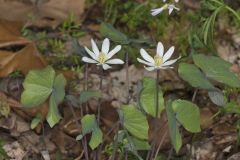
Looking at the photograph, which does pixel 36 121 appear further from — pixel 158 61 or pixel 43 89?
pixel 158 61

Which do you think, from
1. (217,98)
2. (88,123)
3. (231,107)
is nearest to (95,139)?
(88,123)

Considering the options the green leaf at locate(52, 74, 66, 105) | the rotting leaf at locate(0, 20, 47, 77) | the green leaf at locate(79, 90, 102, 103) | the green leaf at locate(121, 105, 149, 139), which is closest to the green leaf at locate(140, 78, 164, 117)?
the green leaf at locate(121, 105, 149, 139)

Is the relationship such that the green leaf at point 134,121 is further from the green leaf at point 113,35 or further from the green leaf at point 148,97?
the green leaf at point 113,35

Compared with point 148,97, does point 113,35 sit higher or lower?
Result: higher

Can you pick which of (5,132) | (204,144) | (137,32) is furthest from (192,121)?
(137,32)

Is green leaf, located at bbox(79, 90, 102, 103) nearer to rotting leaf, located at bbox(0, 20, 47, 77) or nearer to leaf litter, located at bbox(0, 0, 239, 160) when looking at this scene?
leaf litter, located at bbox(0, 0, 239, 160)
